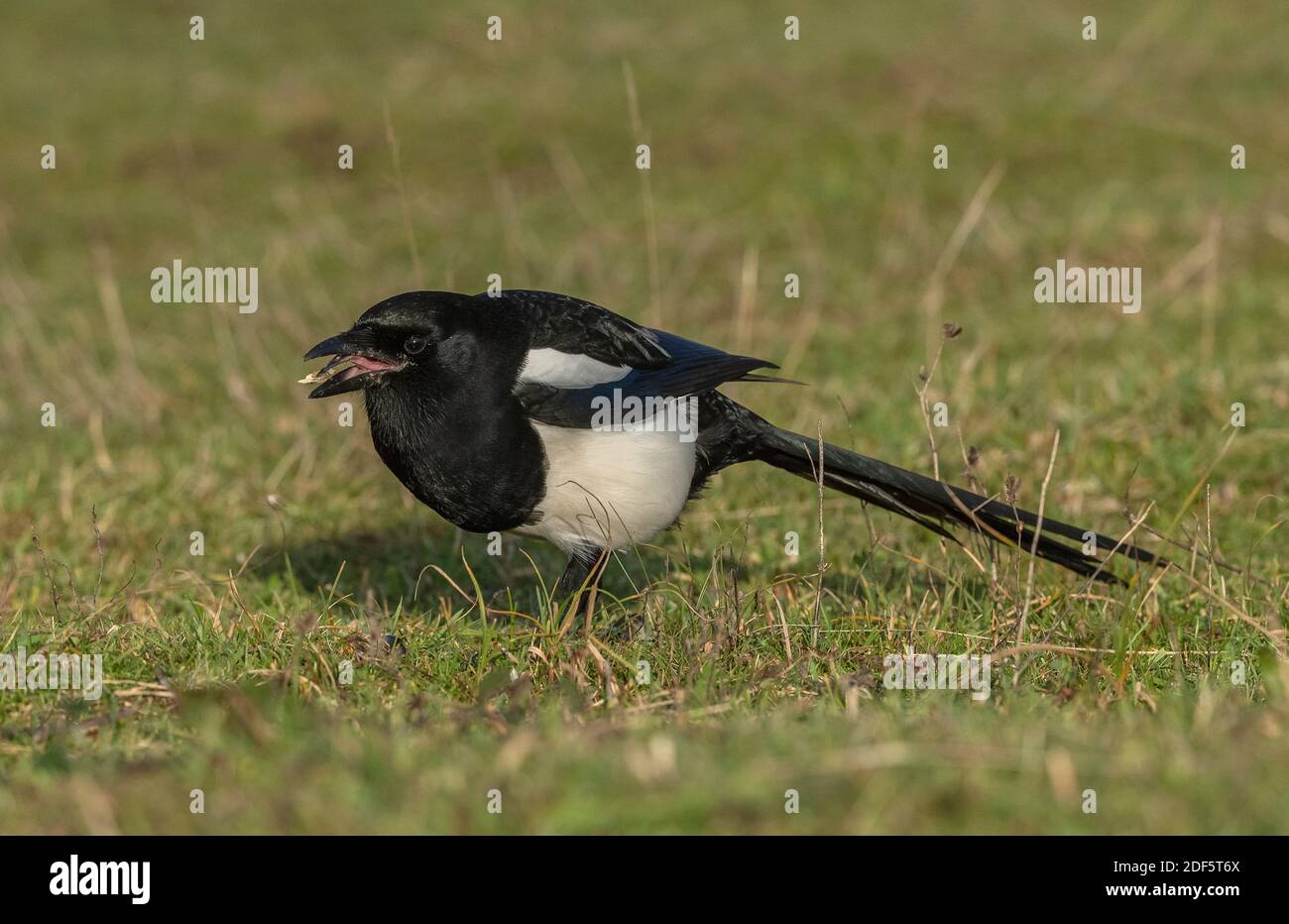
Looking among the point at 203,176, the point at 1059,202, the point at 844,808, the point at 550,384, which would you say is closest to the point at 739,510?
the point at 550,384

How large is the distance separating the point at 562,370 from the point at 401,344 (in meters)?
0.42

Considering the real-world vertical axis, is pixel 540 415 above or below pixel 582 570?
above

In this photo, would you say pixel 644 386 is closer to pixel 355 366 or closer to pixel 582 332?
pixel 582 332

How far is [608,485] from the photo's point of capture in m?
4.06

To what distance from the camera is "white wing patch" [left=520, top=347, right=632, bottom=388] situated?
403cm

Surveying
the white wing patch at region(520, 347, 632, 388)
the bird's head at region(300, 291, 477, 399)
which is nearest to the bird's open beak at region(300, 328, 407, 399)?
the bird's head at region(300, 291, 477, 399)

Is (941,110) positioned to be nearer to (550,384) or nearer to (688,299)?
(688,299)

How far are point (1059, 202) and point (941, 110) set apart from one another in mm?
1665

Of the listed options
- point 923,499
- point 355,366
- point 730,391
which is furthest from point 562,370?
point 730,391

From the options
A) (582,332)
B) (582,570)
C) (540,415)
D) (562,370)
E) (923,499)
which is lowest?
(582,570)

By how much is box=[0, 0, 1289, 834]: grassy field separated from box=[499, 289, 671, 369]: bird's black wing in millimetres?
532

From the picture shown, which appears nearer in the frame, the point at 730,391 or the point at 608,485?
the point at 608,485

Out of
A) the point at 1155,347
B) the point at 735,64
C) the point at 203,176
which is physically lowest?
the point at 1155,347

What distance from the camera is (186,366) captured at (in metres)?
7.79
